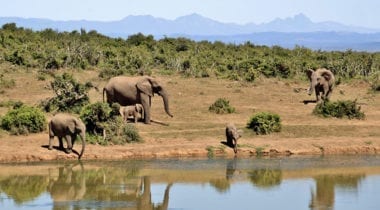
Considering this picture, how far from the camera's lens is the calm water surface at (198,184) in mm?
20141

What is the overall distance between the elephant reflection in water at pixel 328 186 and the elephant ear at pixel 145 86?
29.1ft

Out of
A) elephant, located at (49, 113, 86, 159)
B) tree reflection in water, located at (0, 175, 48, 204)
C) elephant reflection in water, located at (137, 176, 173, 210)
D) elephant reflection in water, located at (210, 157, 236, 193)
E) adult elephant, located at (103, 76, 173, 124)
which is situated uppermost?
adult elephant, located at (103, 76, 173, 124)

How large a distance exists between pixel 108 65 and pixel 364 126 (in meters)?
18.3

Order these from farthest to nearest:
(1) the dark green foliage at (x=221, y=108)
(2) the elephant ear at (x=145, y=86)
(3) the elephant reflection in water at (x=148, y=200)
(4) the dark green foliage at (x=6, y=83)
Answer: (4) the dark green foliage at (x=6, y=83), (1) the dark green foliage at (x=221, y=108), (2) the elephant ear at (x=145, y=86), (3) the elephant reflection in water at (x=148, y=200)

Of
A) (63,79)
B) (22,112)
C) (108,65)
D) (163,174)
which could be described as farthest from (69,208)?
(108,65)

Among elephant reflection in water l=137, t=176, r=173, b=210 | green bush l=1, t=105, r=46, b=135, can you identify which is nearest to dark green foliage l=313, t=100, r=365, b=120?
green bush l=1, t=105, r=46, b=135

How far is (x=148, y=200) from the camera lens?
20656 mm

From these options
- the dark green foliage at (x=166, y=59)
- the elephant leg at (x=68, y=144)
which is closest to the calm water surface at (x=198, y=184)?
the elephant leg at (x=68, y=144)

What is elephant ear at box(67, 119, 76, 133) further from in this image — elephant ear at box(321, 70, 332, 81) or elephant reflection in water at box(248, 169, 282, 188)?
elephant ear at box(321, 70, 332, 81)

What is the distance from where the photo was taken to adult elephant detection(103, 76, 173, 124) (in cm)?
3100

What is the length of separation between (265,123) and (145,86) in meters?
4.29

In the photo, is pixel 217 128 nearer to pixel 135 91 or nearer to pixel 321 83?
pixel 135 91

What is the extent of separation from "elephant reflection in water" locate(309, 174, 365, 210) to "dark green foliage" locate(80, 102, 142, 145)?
688cm

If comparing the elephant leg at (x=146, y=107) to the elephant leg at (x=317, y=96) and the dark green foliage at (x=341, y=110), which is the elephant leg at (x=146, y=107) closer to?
the dark green foliage at (x=341, y=110)
